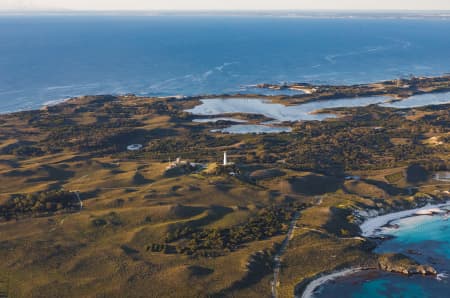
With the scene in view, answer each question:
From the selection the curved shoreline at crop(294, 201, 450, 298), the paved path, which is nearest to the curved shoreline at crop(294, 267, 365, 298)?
the curved shoreline at crop(294, 201, 450, 298)

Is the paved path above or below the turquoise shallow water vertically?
above

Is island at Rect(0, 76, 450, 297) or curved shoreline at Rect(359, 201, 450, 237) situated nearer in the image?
island at Rect(0, 76, 450, 297)

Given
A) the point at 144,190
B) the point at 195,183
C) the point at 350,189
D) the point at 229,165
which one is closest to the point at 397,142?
the point at 350,189

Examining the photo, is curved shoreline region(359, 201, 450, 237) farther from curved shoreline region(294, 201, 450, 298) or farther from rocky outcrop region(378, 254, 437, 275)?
rocky outcrop region(378, 254, 437, 275)

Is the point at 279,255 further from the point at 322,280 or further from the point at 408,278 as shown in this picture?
the point at 408,278

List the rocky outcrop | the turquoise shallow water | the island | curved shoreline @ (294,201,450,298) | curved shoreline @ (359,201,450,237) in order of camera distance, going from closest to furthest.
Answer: the turquoise shallow water, curved shoreline @ (294,201,450,298), the island, the rocky outcrop, curved shoreline @ (359,201,450,237)

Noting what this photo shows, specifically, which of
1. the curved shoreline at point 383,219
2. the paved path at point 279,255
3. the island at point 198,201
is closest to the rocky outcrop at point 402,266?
the island at point 198,201

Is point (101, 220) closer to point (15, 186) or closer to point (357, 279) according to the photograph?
point (15, 186)

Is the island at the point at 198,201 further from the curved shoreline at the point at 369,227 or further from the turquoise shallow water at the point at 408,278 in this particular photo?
the turquoise shallow water at the point at 408,278
